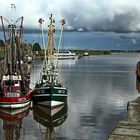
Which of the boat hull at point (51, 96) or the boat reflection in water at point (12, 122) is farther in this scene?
the boat hull at point (51, 96)

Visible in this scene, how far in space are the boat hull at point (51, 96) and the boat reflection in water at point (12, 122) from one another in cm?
225

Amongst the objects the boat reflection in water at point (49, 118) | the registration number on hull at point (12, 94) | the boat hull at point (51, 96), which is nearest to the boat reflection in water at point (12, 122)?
the boat reflection in water at point (49, 118)

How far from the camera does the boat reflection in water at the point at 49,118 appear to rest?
37.0 m

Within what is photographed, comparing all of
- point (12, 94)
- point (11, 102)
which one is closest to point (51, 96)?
point (12, 94)

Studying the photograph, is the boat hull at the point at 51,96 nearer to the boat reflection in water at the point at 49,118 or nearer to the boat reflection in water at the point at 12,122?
the boat reflection in water at the point at 49,118

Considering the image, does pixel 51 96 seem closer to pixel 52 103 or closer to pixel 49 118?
pixel 52 103

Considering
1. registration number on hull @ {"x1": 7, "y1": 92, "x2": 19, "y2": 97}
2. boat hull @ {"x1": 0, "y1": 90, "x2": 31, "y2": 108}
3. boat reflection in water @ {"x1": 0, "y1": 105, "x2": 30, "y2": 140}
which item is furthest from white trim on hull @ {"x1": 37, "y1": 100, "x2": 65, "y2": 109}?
registration number on hull @ {"x1": 7, "y1": 92, "x2": 19, "y2": 97}

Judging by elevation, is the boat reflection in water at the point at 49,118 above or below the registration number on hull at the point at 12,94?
below

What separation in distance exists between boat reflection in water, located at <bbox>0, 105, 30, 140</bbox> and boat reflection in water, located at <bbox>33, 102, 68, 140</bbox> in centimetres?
163

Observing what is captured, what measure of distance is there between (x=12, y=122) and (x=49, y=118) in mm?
4904

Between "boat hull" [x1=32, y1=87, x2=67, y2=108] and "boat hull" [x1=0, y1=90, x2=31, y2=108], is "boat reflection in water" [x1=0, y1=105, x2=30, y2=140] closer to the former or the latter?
"boat hull" [x1=0, y1=90, x2=31, y2=108]

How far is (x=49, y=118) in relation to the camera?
148 ft

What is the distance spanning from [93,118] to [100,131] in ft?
24.4

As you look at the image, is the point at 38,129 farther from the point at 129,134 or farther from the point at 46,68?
the point at 129,134
